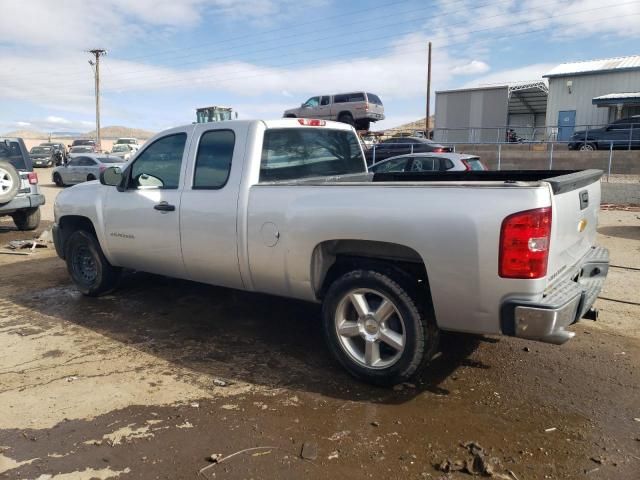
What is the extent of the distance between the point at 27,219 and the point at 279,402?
9.44m

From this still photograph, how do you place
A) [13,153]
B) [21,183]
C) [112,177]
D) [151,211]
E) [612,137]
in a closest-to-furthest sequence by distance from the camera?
[151,211], [112,177], [21,183], [13,153], [612,137]

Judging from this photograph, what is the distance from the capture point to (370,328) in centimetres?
363

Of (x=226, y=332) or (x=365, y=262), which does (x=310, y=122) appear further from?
(x=226, y=332)

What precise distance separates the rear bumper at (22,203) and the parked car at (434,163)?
6.86m

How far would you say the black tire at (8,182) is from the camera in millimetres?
8656

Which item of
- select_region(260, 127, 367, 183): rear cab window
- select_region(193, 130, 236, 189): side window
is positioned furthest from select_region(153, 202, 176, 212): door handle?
select_region(260, 127, 367, 183): rear cab window

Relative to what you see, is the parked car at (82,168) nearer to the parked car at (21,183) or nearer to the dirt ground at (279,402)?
the parked car at (21,183)

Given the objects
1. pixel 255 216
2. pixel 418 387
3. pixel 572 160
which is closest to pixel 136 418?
pixel 255 216

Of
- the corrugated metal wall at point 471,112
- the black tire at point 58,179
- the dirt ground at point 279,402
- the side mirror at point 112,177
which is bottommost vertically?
the dirt ground at point 279,402

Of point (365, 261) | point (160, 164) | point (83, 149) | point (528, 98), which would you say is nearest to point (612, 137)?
point (528, 98)

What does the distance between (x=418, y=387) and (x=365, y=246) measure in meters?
1.06

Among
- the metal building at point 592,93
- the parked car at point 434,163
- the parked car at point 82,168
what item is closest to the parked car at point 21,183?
the parked car at point 434,163

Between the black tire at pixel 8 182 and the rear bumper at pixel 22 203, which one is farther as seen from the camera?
the rear bumper at pixel 22 203

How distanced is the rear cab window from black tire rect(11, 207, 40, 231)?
8.22m
